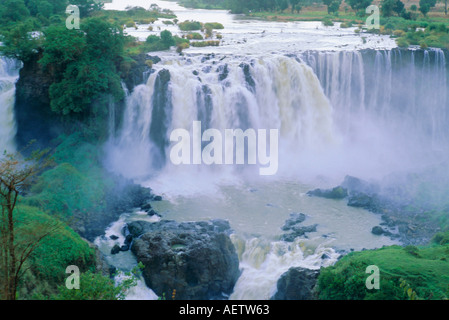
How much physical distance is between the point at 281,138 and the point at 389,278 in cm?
1397

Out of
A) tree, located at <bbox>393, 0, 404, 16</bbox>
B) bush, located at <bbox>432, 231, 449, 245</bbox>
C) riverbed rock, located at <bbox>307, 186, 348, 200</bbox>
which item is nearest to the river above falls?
tree, located at <bbox>393, 0, 404, 16</bbox>

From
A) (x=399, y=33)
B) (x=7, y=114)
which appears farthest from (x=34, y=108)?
(x=399, y=33)

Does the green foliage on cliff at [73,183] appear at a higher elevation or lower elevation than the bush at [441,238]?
higher

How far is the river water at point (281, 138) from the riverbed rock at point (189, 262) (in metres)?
0.45

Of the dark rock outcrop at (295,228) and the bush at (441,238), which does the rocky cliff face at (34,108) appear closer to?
the dark rock outcrop at (295,228)

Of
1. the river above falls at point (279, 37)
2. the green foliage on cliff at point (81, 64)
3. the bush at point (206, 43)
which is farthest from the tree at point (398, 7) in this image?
the green foliage on cliff at point (81, 64)

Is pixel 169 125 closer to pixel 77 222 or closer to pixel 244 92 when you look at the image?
pixel 244 92

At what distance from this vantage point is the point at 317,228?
1838 cm

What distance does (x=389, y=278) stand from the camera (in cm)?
1264

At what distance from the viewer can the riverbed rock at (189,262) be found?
588 inches

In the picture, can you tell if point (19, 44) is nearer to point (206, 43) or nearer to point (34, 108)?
point (34, 108)
